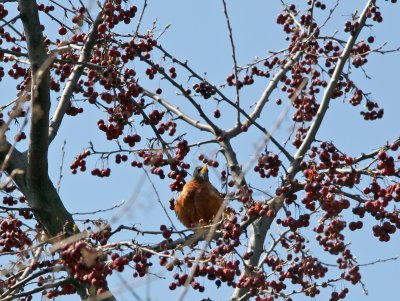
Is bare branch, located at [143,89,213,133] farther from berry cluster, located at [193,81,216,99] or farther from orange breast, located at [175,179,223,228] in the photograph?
orange breast, located at [175,179,223,228]

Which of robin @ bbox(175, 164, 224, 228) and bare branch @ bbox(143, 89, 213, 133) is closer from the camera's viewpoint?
bare branch @ bbox(143, 89, 213, 133)

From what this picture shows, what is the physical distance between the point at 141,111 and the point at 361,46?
1991 mm

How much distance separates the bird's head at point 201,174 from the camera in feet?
24.1

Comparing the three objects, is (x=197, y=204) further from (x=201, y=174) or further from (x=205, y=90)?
(x=205, y=90)

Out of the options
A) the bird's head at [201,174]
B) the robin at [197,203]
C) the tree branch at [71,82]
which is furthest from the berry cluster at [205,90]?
the bird's head at [201,174]

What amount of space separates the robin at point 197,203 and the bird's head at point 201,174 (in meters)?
0.10

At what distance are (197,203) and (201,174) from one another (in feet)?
2.51

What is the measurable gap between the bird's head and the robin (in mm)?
103

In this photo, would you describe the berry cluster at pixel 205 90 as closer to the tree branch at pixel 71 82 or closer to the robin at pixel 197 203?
the tree branch at pixel 71 82

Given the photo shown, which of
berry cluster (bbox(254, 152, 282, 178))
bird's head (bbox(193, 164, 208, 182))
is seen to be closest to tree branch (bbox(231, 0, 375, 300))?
berry cluster (bbox(254, 152, 282, 178))

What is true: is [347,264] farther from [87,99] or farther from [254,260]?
[87,99]

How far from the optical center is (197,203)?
6.84 m

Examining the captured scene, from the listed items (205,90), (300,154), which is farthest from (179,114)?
(300,154)

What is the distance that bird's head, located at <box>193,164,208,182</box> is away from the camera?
289 inches
